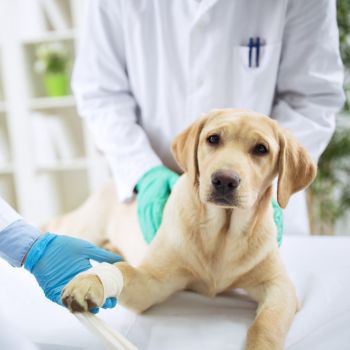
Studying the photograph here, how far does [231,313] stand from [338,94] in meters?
0.74

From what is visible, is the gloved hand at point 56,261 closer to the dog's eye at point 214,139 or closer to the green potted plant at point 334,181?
the dog's eye at point 214,139

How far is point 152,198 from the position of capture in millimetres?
1115

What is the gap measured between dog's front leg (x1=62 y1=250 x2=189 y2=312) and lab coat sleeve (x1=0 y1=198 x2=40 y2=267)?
15 centimetres

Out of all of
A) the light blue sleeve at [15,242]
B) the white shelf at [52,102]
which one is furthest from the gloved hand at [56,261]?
the white shelf at [52,102]

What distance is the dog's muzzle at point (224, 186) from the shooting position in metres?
0.82

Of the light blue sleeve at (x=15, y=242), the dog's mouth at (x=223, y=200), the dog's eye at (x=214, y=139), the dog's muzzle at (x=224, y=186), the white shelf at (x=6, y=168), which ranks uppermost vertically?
the dog's eye at (x=214, y=139)

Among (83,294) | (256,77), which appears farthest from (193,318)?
(256,77)

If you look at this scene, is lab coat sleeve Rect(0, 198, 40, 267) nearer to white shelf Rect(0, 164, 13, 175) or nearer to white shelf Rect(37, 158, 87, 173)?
white shelf Rect(37, 158, 87, 173)

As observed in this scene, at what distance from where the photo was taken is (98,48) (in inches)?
53.3

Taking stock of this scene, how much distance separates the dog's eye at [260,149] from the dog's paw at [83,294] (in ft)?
1.36

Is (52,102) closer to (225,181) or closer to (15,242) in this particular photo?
(15,242)

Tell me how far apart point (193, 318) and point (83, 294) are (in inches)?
9.8

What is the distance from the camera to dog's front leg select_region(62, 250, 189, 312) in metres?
0.72

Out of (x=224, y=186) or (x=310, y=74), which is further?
(x=310, y=74)
